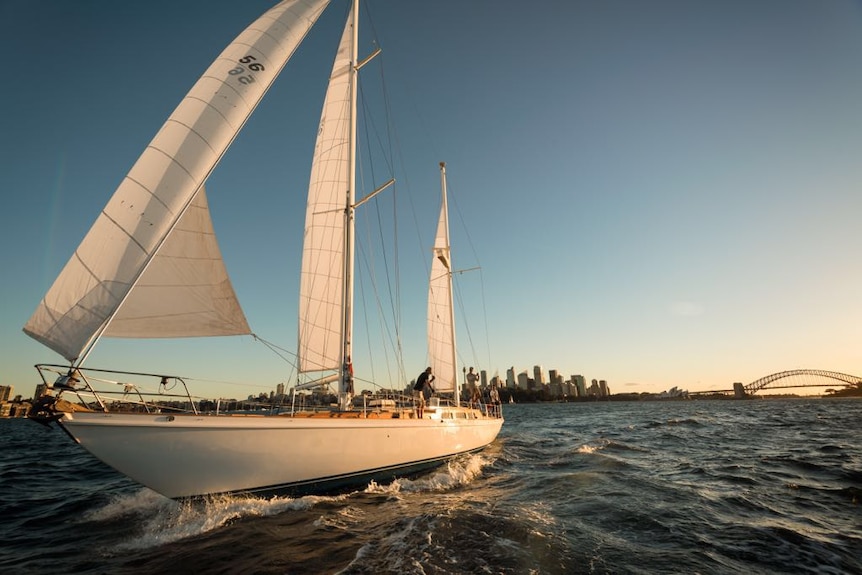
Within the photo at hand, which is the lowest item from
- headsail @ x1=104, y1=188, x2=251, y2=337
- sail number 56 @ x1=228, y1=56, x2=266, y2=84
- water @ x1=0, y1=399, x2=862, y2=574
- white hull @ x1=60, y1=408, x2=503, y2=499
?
water @ x1=0, y1=399, x2=862, y2=574

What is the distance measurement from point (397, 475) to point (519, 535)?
17.3 ft

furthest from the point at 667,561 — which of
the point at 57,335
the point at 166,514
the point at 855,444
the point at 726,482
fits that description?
the point at 855,444

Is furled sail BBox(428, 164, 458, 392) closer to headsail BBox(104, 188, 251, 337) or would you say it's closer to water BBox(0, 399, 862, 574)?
water BBox(0, 399, 862, 574)

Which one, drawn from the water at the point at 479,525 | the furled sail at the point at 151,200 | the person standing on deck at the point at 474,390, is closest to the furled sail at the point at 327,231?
the furled sail at the point at 151,200

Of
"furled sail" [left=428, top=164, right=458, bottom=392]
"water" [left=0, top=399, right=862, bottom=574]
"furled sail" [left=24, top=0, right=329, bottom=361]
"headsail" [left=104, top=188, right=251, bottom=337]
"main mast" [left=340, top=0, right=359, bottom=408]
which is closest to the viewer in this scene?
"water" [left=0, top=399, right=862, bottom=574]

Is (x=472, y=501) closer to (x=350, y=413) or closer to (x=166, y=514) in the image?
(x=350, y=413)

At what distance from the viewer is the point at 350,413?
9.80m

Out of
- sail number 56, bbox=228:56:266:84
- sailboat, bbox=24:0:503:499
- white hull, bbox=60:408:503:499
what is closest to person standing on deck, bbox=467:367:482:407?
sailboat, bbox=24:0:503:499

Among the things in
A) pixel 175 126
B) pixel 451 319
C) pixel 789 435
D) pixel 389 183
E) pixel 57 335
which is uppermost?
pixel 389 183

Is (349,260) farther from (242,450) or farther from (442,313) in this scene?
(442,313)

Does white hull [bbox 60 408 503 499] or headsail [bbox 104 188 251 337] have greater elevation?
headsail [bbox 104 188 251 337]

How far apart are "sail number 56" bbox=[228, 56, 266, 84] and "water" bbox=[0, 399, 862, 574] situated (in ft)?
31.2

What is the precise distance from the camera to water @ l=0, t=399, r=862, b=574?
5641 mm

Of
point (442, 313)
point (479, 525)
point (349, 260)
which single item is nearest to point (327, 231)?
point (349, 260)
